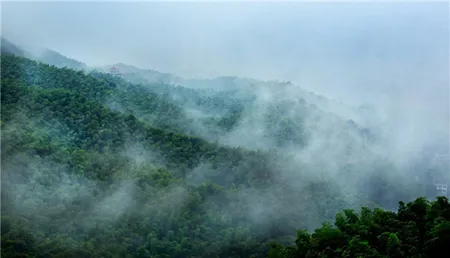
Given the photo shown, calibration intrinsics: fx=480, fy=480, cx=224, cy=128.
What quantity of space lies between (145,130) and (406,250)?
A: 19.4 meters

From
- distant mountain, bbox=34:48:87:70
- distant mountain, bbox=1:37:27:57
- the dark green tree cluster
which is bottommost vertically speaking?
the dark green tree cluster

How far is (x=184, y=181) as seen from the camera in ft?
81.3

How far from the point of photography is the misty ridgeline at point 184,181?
47.0 ft

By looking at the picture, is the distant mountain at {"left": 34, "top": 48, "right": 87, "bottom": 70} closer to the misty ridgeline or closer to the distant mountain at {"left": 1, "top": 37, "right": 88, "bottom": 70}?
the distant mountain at {"left": 1, "top": 37, "right": 88, "bottom": 70}

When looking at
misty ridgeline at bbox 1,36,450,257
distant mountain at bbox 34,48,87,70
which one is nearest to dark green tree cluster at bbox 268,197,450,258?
misty ridgeline at bbox 1,36,450,257

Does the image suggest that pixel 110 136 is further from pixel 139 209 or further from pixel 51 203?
pixel 51 203

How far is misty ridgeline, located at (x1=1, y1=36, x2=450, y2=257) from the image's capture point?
564 inches

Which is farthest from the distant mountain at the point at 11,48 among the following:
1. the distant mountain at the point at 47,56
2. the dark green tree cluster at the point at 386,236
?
the dark green tree cluster at the point at 386,236

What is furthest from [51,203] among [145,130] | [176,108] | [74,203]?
[176,108]

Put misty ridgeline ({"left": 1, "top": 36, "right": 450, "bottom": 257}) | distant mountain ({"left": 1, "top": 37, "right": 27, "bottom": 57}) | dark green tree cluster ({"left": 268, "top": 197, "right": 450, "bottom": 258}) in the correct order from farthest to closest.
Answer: distant mountain ({"left": 1, "top": 37, "right": 27, "bottom": 57}) → misty ridgeline ({"left": 1, "top": 36, "right": 450, "bottom": 257}) → dark green tree cluster ({"left": 268, "top": 197, "right": 450, "bottom": 258})

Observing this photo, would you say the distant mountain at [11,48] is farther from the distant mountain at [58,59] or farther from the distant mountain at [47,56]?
the distant mountain at [58,59]

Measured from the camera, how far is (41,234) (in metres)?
15.2

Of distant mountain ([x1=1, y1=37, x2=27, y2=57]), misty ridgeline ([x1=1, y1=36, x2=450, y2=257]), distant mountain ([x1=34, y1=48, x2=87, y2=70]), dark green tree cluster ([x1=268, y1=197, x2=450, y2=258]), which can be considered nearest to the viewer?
dark green tree cluster ([x1=268, y1=197, x2=450, y2=258])

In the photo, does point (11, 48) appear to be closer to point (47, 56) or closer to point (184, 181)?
point (47, 56)
